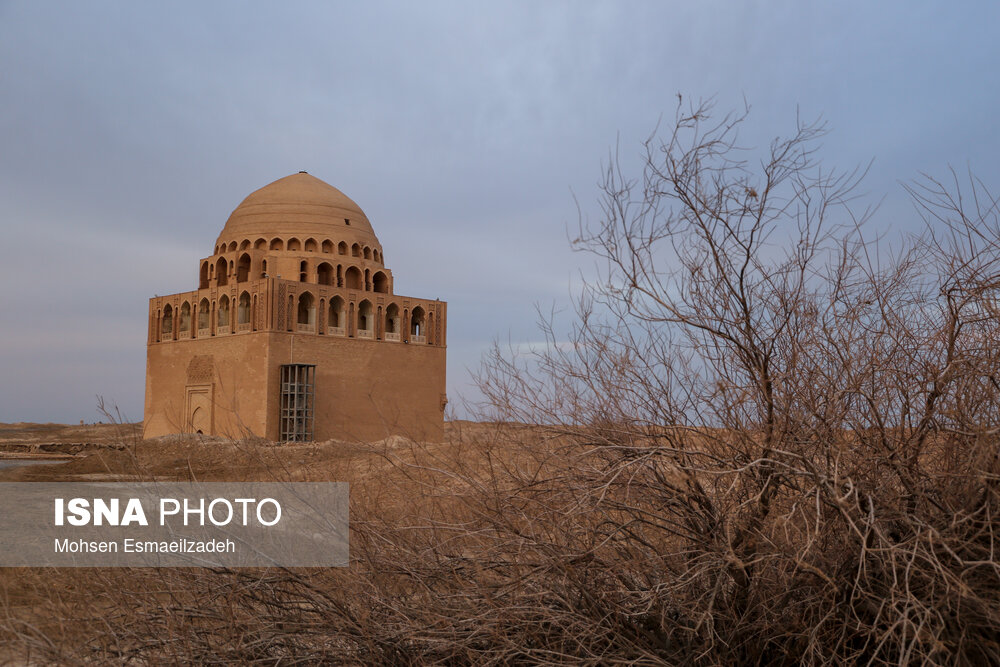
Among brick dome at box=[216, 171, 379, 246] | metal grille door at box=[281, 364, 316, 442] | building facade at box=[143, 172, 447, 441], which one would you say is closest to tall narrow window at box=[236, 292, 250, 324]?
building facade at box=[143, 172, 447, 441]

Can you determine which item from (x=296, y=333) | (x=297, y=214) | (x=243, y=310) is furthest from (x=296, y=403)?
(x=297, y=214)

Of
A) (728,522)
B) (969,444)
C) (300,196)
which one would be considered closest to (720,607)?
(728,522)

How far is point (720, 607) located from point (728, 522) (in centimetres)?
54

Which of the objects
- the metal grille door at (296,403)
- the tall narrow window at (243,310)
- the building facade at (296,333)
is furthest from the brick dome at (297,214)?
the metal grille door at (296,403)

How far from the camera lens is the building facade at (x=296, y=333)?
1021 inches

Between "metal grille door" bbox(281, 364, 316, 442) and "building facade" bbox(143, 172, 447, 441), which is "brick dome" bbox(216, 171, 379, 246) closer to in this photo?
"building facade" bbox(143, 172, 447, 441)

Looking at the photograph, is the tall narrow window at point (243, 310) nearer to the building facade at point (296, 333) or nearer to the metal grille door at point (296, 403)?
the building facade at point (296, 333)

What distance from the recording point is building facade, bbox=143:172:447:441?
25.9m

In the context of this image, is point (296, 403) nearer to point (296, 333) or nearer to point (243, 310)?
point (296, 333)

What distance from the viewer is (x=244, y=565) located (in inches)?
193

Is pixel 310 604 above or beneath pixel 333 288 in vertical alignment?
beneath

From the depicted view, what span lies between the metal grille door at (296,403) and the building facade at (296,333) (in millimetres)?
30

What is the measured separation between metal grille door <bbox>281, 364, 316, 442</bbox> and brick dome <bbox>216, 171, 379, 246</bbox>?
5.61 m

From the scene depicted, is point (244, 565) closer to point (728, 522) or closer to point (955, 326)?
point (728, 522)
